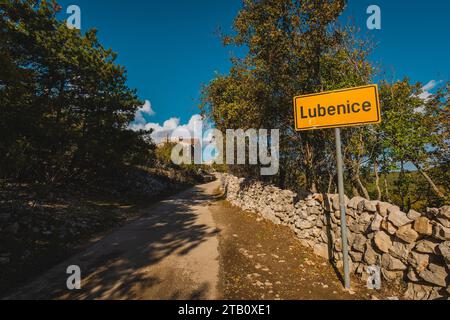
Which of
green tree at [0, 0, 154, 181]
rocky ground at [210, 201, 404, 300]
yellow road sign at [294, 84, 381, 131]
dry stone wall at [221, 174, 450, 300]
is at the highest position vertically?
green tree at [0, 0, 154, 181]

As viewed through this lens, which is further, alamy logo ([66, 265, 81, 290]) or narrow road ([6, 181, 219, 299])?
alamy logo ([66, 265, 81, 290])

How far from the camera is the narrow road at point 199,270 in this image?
495cm

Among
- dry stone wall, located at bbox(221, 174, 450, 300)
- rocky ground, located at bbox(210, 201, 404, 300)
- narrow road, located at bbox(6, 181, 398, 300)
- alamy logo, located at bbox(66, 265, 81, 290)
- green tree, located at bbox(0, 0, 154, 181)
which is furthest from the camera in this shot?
green tree, located at bbox(0, 0, 154, 181)

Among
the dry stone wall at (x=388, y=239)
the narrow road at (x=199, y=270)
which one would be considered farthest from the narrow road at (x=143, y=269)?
the dry stone wall at (x=388, y=239)

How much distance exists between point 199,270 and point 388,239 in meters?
4.41

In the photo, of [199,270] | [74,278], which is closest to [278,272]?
[199,270]

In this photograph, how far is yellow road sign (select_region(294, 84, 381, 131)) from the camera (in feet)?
15.1

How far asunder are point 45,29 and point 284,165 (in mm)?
17279

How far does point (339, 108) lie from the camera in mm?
4891

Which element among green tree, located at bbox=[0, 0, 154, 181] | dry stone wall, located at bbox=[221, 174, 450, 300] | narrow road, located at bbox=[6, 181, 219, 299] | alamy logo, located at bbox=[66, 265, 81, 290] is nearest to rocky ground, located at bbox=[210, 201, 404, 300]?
dry stone wall, located at bbox=[221, 174, 450, 300]

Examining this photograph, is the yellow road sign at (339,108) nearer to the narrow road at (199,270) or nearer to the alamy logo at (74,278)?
the narrow road at (199,270)

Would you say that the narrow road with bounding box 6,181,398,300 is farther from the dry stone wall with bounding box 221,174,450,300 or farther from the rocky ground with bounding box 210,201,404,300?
the dry stone wall with bounding box 221,174,450,300
